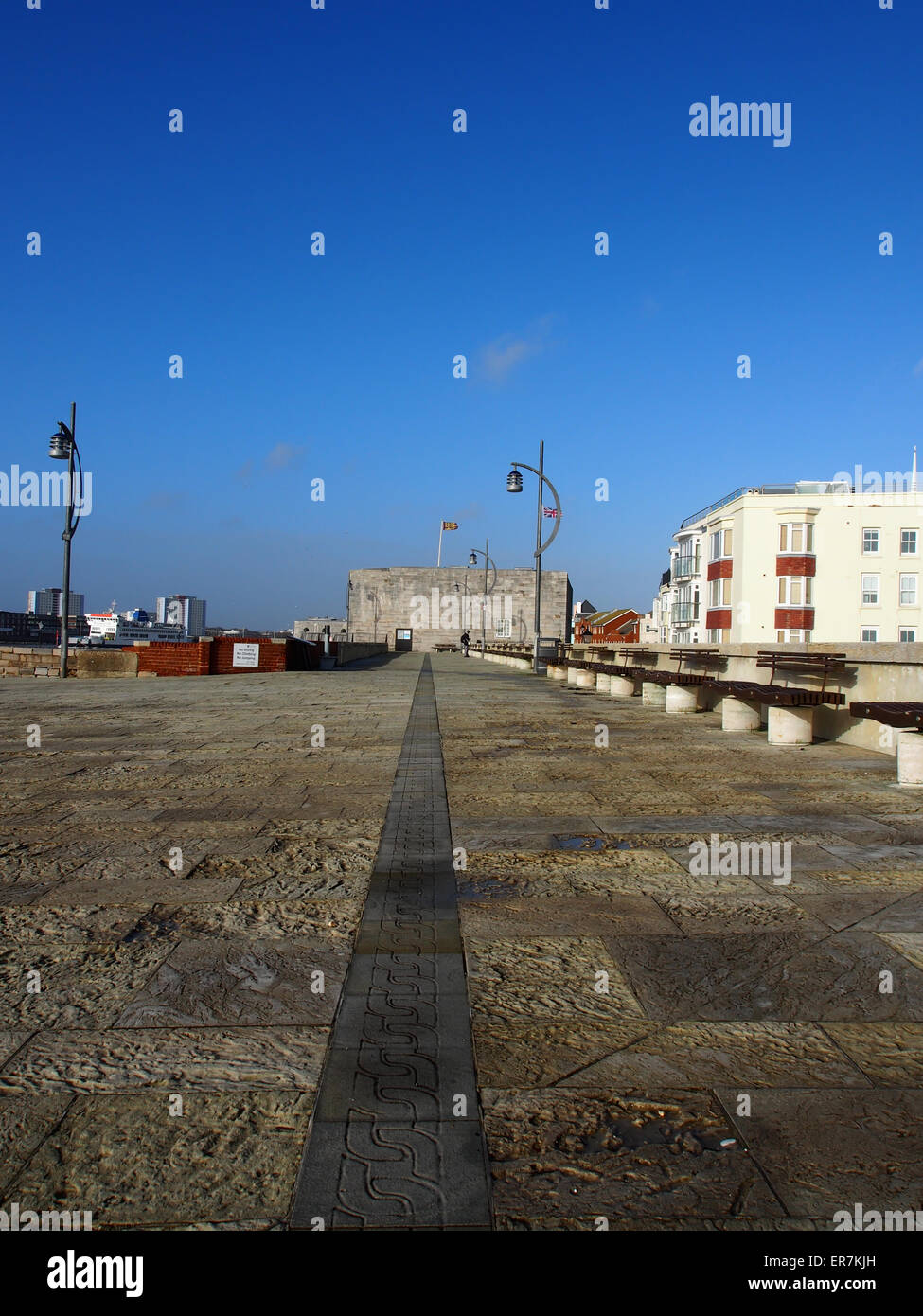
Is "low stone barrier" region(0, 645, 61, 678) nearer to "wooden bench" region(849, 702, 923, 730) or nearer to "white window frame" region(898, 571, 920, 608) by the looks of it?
"wooden bench" region(849, 702, 923, 730)

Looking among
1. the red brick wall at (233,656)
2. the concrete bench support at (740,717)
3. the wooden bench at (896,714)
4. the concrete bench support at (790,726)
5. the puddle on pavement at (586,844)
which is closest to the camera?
the puddle on pavement at (586,844)

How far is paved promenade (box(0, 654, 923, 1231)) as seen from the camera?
2230 mm

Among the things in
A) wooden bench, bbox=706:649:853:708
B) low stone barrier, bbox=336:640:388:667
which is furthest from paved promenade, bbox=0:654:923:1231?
low stone barrier, bbox=336:640:388:667

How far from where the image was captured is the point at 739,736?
10961 millimetres

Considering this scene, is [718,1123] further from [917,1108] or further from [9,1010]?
[9,1010]

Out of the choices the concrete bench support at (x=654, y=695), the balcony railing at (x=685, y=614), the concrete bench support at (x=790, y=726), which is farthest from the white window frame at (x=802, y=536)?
the concrete bench support at (x=790, y=726)

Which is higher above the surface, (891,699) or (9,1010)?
(891,699)

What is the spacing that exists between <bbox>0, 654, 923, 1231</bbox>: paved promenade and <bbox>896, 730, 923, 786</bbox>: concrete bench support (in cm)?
18

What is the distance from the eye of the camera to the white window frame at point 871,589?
39.4 m

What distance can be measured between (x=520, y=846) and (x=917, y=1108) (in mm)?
3199

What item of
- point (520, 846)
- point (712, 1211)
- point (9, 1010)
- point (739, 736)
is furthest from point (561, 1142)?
point (739, 736)

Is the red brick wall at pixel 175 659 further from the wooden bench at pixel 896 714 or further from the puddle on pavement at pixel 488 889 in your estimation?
the puddle on pavement at pixel 488 889

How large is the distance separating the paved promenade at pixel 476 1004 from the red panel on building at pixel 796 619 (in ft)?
115

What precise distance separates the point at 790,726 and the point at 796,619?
32.4 meters
